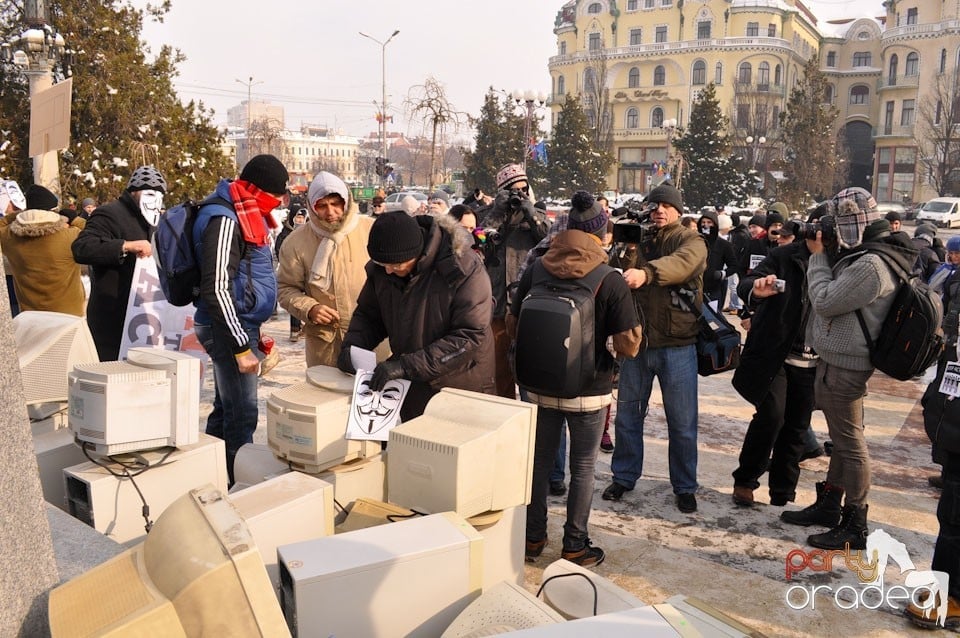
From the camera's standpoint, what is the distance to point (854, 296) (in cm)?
388

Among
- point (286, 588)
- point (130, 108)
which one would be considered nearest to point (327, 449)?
point (286, 588)

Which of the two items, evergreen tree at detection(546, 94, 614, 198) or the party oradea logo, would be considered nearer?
the party oradea logo

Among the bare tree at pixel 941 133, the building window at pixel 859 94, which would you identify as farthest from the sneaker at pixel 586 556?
the building window at pixel 859 94

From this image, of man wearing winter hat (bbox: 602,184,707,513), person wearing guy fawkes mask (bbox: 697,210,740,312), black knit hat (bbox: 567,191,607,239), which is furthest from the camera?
person wearing guy fawkes mask (bbox: 697,210,740,312)

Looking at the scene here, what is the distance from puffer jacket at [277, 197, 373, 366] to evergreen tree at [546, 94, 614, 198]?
3956 centimetres

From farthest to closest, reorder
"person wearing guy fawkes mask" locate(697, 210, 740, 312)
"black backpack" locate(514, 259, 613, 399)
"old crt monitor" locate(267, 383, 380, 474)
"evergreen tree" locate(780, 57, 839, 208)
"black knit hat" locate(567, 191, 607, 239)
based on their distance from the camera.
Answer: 1. "evergreen tree" locate(780, 57, 839, 208)
2. "person wearing guy fawkes mask" locate(697, 210, 740, 312)
3. "black knit hat" locate(567, 191, 607, 239)
4. "black backpack" locate(514, 259, 613, 399)
5. "old crt monitor" locate(267, 383, 380, 474)

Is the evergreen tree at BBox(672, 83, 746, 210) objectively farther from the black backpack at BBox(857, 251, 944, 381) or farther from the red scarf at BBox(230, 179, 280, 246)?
the red scarf at BBox(230, 179, 280, 246)

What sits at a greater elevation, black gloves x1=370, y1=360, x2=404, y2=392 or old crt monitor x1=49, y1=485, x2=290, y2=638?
Answer: black gloves x1=370, y1=360, x2=404, y2=392

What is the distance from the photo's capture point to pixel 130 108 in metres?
15.2

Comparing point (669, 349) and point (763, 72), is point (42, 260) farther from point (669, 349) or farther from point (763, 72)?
point (763, 72)

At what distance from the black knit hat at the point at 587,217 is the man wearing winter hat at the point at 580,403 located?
0.17 metres

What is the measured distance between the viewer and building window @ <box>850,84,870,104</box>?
6328 cm

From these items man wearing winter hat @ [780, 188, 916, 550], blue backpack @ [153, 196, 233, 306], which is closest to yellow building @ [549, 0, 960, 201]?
man wearing winter hat @ [780, 188, 916, 550]

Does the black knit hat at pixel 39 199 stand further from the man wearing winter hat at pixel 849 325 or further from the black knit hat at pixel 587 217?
the man wearing winter hat at pixel 849 325
